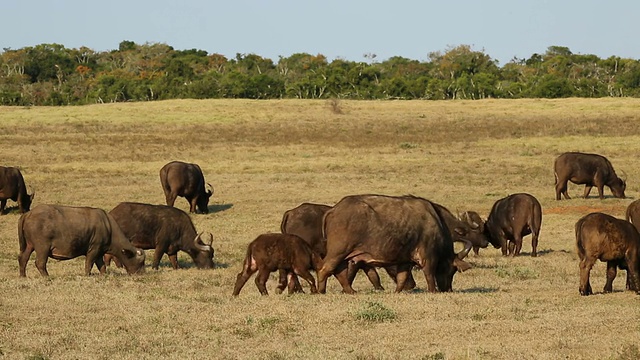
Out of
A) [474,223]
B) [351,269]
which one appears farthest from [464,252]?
[474,223]

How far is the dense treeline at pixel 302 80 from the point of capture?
294 feet

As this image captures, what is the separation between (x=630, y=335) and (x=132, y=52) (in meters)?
149

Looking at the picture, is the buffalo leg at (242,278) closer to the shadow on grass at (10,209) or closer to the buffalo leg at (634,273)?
Result: the buffalo leg at (634,273)

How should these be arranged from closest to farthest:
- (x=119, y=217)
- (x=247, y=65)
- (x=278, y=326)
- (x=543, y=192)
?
(x=278, y=326) → (x=119, y=217) → (x=543, y=192) → (x=247, y=65)

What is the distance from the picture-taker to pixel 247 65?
135250 mm

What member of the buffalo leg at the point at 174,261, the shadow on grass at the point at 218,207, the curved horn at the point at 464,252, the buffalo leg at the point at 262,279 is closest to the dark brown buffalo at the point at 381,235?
the buffalo leg at the point at 262,279

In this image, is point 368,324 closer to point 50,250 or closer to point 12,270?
point 50,250

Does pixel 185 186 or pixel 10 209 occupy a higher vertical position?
pixel 185 186

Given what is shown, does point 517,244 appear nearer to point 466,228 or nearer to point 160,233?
point 466,228

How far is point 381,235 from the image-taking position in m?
14.9

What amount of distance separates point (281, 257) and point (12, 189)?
18620mm

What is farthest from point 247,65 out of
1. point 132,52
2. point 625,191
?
point 625,191

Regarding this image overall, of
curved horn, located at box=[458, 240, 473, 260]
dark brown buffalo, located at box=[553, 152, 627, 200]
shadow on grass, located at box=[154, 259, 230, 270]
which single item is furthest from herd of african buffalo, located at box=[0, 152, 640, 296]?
dark brown buffalo, located at box=[553, 152, 627, 200]

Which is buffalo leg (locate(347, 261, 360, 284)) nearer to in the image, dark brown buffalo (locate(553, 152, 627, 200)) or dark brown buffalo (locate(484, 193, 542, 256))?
dark brown buffalo (locate(484, 193, 542, 256))
